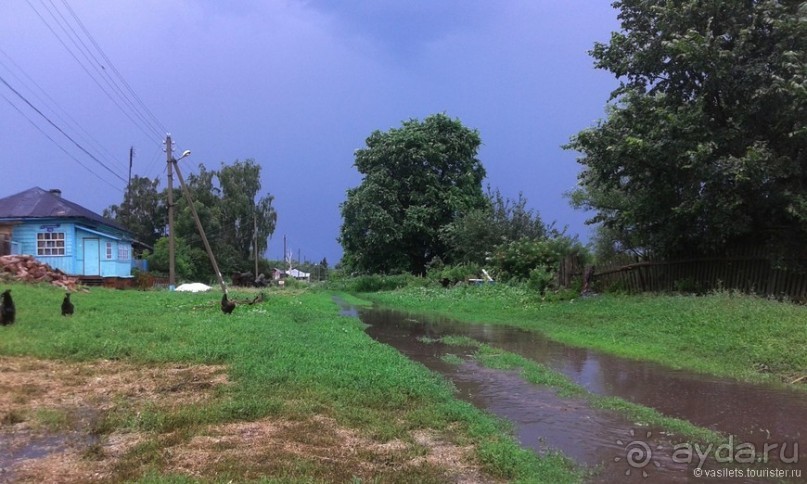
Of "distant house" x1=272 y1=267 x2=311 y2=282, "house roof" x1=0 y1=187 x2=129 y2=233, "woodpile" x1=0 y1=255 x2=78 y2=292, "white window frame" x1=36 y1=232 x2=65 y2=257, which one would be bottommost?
"distant house" x1=272 y1=267 x2=311 y2=282

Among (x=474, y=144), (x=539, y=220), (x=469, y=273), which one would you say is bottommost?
(x=469, y=273)

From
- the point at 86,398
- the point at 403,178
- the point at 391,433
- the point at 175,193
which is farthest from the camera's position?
the point at 175,193

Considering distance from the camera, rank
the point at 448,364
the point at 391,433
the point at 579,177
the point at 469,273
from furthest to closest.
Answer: the point at 469,273
the point at 579,177
the point at 448,364
the point at 391,433

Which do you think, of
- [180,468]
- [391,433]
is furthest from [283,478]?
[391,433]

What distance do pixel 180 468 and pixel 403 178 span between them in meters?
38.8

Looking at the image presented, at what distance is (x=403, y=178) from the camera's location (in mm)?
42469

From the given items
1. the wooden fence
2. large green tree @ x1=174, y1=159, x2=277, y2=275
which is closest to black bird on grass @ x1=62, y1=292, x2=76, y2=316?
the wooden fence

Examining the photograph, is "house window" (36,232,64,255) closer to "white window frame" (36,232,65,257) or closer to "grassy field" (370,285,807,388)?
"white window frame" (36,232,65,257)

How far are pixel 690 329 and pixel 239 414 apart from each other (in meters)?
9.67

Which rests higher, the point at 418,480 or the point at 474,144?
the point at 474,144

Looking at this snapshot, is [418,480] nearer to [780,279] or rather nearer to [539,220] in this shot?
[780,279]
